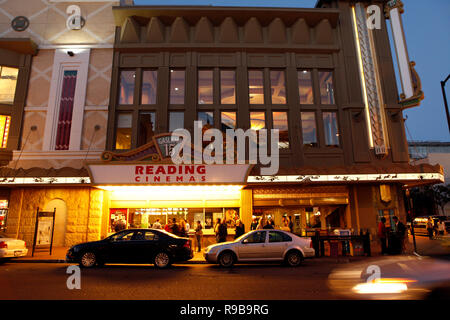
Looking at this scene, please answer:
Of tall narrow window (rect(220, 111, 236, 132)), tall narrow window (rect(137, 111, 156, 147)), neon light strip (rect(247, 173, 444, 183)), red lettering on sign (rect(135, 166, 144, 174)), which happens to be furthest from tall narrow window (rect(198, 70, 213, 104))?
neon light strip (rect(247, 173, 444, 183))

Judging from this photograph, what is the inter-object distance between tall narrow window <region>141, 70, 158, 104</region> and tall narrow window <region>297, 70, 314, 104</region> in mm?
10215

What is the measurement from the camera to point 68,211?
17625 millimetres

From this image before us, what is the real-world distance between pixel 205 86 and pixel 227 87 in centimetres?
156

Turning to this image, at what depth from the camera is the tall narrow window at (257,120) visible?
64.5ft

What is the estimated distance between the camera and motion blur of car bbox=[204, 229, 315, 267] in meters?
11.9

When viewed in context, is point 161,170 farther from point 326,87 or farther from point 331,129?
point 326,87

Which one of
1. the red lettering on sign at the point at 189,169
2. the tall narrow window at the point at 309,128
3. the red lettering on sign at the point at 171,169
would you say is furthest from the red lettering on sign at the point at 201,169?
the tall narrow window at the point at 309,128

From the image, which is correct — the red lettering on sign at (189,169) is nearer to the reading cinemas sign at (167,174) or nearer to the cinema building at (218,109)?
the reading cinemas sign at (167,174)

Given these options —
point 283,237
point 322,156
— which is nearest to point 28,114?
point 283,237

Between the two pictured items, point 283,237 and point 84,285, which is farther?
point 283,237

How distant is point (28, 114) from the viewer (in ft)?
62.7
